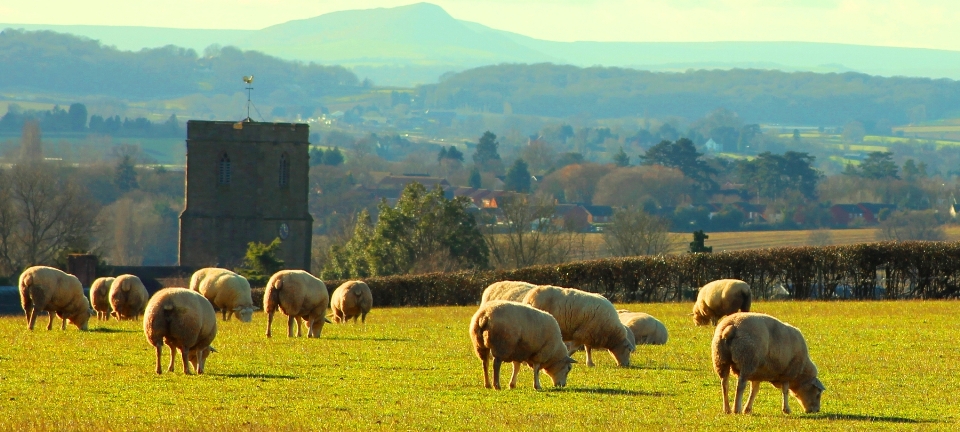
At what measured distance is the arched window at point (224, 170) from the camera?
9162 centimetres

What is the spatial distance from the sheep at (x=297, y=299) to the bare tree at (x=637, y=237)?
72333 millimetres

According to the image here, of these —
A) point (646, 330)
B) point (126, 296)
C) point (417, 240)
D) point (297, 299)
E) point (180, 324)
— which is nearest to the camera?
point (180, 324)

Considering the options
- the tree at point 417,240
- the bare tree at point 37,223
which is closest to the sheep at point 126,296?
the tree at point 417,240

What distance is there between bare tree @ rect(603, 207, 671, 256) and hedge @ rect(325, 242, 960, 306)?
168ft

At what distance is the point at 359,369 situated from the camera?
2383 centimetres

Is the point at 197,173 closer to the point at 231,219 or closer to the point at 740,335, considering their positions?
the point at 231,219

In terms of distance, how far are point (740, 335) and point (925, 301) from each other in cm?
2675

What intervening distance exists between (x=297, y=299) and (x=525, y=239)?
224 feet

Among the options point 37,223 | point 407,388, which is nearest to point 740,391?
point 407,388

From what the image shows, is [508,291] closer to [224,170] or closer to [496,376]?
[496,376]

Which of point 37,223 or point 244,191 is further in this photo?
point 37,223

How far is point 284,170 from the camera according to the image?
301 ft

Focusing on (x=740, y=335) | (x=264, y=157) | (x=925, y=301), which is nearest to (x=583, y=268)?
(x=925, y=301)

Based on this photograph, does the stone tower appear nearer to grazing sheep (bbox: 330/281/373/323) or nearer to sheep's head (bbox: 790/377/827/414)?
grazing sheep (bbox: 330/281/373/323)
